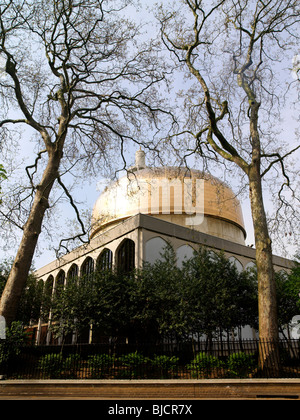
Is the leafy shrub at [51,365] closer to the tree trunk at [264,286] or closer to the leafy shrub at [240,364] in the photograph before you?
the leafy shrub at [240,364]

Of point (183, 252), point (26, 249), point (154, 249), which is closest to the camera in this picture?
point (26, 249)

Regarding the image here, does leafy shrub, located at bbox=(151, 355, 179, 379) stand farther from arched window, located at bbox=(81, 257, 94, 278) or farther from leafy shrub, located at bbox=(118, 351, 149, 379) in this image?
arched window, located at bbox=(81, 257, 94, 278)

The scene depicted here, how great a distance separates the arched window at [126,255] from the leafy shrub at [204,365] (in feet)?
30.5

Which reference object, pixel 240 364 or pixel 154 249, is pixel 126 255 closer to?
pixel 154 249

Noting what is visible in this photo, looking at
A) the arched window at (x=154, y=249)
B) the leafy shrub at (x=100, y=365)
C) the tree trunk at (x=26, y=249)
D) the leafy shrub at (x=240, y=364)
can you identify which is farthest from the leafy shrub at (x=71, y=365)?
the arched window at (x=154, y=249)

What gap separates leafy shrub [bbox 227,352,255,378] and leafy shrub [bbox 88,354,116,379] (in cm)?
Result: 417

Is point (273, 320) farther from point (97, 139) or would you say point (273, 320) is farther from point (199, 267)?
point (97, 139)

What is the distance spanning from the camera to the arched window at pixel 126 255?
2128cm

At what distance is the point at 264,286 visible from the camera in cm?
1214

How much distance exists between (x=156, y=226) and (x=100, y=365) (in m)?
10.6

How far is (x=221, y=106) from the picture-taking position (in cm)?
1625

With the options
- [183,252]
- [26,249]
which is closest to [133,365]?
[26,249]

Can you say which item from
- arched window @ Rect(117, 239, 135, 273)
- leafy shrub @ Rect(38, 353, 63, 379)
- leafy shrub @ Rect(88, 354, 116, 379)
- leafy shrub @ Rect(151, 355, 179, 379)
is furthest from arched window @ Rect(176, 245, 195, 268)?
leafy shrub @ Rect(38, 353, 63, 379)

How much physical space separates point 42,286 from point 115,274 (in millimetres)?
9663
